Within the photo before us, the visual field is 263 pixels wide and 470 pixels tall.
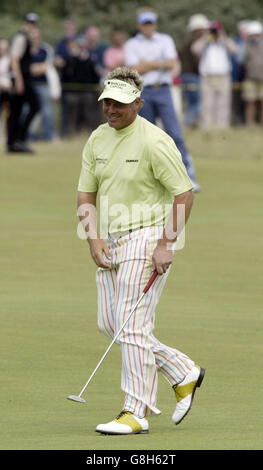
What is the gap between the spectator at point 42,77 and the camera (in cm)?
2547

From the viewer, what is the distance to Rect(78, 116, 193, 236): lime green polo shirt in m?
7.41

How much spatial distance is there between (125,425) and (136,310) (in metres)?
0.60

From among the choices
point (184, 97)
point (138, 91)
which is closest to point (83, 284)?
point (138, 91)

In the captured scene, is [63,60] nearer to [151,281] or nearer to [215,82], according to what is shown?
[215,82]

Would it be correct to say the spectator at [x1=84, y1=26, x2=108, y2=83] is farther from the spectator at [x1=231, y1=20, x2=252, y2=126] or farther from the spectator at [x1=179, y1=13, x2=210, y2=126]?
the spectator at [x1=231, y1=20, x2=252, y2=126]

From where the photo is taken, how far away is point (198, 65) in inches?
1041

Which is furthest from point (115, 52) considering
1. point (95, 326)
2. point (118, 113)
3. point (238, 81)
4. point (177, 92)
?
point (118, 113)

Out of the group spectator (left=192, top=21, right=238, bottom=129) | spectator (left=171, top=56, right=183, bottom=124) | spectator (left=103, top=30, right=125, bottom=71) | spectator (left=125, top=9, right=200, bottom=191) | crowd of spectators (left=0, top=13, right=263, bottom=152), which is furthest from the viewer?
spectator (left=103, top=30, right=125, bottom=71)

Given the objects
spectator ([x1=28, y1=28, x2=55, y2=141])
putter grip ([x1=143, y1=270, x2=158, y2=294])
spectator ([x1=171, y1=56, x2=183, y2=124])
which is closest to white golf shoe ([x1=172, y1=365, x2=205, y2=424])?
putter grip ([x1=143, y1=270, x2=158, y2=294])

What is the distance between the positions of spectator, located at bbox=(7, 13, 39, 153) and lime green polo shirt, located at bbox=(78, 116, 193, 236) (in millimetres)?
15337

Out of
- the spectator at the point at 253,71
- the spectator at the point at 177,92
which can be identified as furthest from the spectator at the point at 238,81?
the spectator at the point at 177,92

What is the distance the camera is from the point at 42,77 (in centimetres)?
2581

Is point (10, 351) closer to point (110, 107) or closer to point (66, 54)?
point (110, 107)

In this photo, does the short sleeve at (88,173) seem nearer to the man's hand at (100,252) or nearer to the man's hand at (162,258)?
the man's hand at (100,252)
